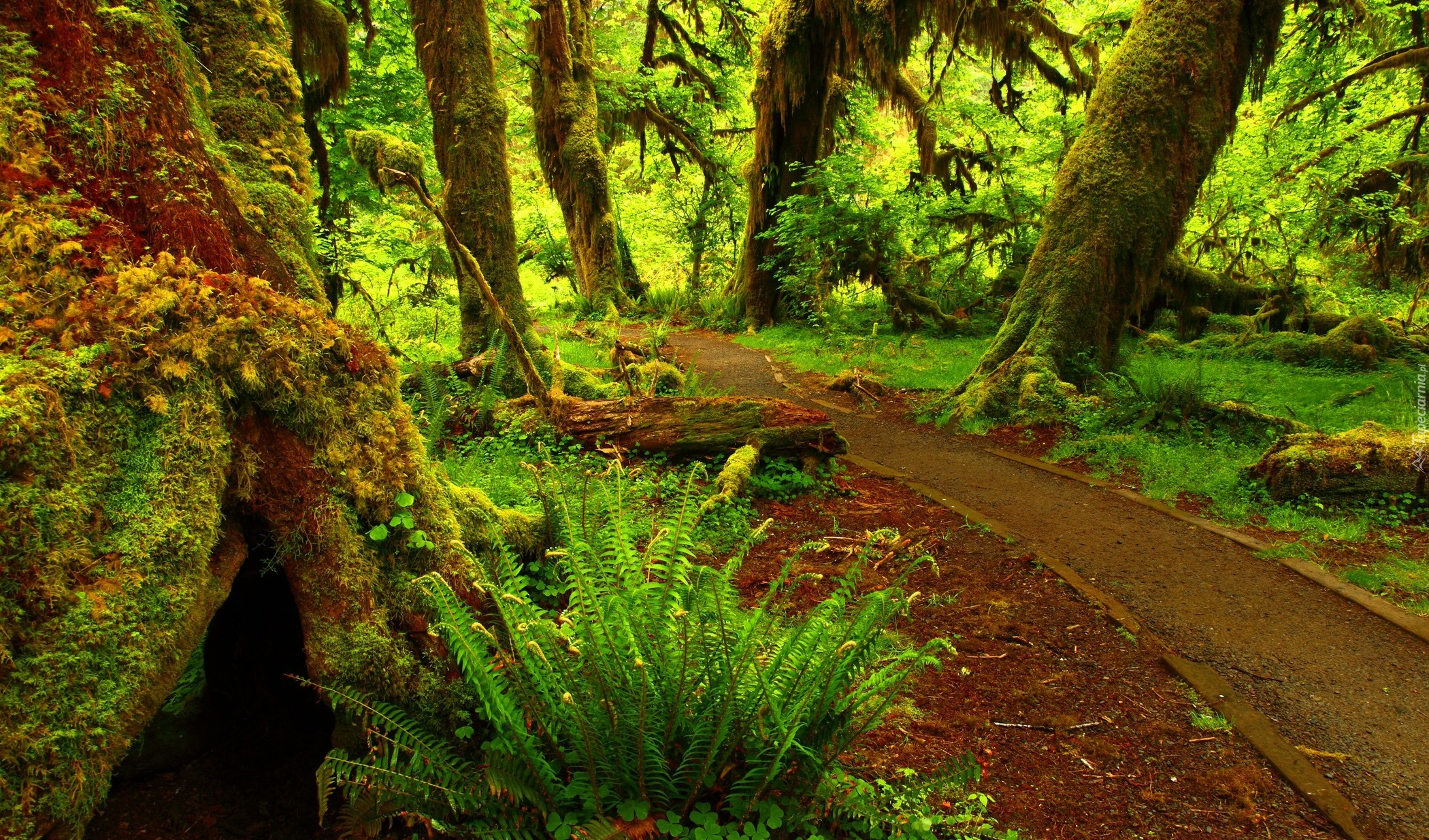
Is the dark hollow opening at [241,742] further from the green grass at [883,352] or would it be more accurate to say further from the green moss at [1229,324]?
the green moss at [1229,324]

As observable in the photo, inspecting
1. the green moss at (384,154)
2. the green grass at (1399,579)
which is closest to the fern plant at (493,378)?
the green moss at (384,154)

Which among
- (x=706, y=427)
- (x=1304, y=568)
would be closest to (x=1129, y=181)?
(x=1304, y=568)

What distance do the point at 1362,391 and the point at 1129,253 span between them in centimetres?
391

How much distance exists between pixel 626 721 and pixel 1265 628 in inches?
161

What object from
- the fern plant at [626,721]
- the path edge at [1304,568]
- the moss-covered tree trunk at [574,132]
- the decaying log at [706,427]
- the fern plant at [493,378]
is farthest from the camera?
the moss-covered tree trunk at [574,132]

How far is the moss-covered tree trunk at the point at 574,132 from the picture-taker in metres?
14.5

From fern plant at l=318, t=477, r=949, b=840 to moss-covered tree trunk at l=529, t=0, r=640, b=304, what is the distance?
46.5 ft

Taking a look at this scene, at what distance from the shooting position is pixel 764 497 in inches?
239

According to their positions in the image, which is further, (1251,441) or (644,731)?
(1251,441)

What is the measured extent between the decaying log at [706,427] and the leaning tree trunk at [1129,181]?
3.11 m

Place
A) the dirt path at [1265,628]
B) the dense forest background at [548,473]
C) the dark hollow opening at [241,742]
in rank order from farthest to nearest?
1. the dirt path at [1265,628]
2. the dark hollow opening at [241,742]
3. the dense forest background at [548,473]

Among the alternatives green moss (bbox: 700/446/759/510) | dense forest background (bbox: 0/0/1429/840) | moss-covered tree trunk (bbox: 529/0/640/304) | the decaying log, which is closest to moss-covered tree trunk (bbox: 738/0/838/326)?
dense forest background (bbox: 0/0/1429/840)

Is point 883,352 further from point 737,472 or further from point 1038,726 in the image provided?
point 1038,726

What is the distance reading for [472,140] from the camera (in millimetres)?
8289
